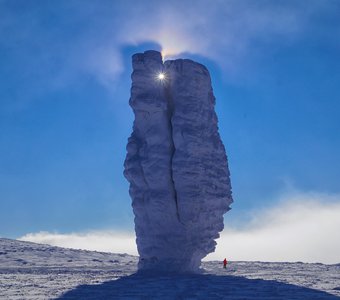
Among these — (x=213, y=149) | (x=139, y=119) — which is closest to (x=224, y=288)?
(x=213, y=149)

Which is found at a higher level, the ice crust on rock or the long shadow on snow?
the ice crust on rock

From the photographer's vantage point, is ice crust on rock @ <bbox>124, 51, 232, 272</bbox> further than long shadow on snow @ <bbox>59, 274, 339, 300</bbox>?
Yes

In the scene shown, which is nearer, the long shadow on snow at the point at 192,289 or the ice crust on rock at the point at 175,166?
→ the long shadow on snow at the point at 192,289

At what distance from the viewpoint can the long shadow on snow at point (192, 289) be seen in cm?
1825

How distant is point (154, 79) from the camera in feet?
96.8

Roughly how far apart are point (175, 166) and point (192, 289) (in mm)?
A: 9038

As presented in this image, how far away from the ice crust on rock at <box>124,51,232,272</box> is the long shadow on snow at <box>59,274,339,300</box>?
3565 mm

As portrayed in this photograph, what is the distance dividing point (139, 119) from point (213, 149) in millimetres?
4742

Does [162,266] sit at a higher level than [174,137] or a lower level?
lower

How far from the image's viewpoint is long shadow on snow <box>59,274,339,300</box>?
1825 centimetres

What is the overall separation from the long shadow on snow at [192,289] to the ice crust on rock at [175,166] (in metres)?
3.56

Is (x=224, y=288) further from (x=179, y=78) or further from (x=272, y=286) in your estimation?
(x=179, y=78)

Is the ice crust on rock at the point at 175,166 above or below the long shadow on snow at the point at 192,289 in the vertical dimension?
above

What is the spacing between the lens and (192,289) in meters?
20.3
